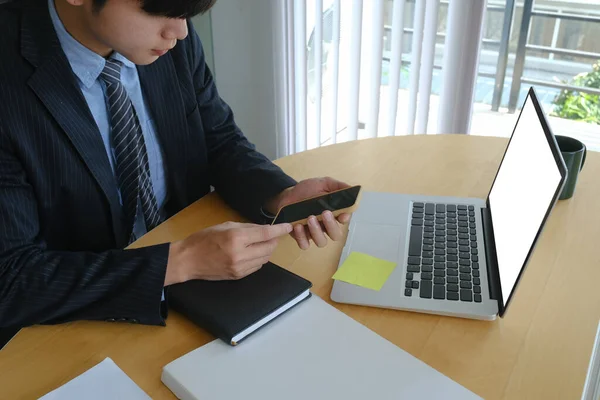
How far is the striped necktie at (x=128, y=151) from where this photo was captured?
107 cm

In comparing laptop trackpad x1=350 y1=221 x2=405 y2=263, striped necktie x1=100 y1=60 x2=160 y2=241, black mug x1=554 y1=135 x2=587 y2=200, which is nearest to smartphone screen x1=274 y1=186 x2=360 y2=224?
laptop trackpad x1=350 y1=221 x2=405 y2=263

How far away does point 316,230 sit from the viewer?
95 cm

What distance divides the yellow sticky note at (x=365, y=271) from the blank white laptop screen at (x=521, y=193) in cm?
18

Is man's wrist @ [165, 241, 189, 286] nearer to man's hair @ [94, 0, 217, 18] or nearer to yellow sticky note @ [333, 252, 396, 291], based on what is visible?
yellow sticky note @ [333, 252, 396, 291]

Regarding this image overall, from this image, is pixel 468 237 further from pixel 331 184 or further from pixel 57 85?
pixel 57 85

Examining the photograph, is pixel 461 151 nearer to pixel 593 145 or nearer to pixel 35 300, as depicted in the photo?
pixel 35 300

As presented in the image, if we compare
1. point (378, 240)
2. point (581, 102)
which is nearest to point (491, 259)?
point (378, 240)

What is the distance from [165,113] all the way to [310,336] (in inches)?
24.3

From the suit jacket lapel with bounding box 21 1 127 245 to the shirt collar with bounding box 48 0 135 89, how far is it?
0.01 m

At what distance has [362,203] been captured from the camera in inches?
46.4

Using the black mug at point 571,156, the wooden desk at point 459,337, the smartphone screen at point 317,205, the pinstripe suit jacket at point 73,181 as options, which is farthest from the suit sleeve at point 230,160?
the black mug at point 571,156

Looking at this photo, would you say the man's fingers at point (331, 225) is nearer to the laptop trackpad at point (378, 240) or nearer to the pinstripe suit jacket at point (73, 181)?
the laptop trackpad at point (378, 240)

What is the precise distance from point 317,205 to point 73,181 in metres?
0.44

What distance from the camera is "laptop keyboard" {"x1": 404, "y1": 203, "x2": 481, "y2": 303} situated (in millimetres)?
905
